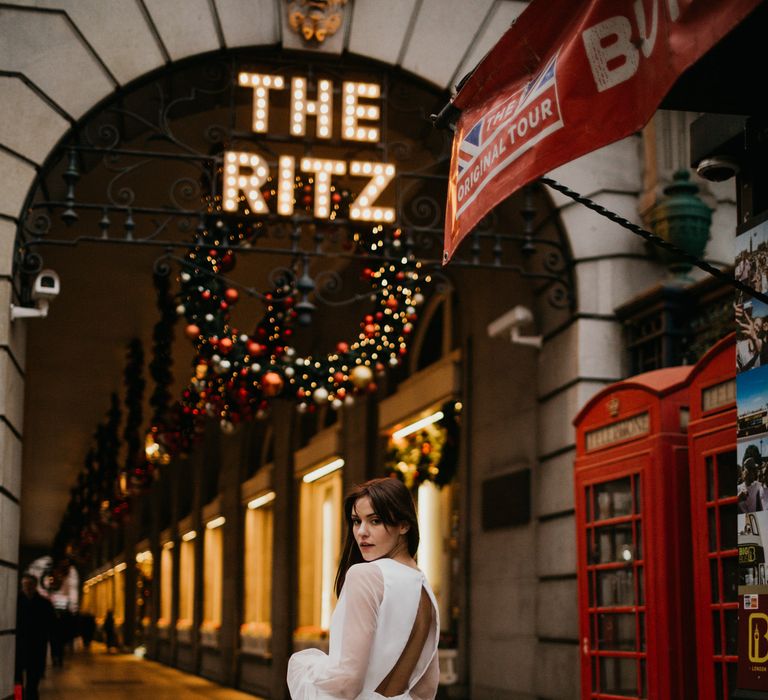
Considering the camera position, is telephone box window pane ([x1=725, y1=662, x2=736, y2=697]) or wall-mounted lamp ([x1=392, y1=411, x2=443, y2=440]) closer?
telephone box window pane ([x1=725, y1=662, x2=736, y2=697])

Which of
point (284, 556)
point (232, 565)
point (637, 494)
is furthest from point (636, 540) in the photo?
point (232, 565)

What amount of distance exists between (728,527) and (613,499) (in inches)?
61.6

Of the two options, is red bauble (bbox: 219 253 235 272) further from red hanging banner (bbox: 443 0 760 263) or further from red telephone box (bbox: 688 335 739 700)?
red hanging banner (bbox: 443 0 760 263)

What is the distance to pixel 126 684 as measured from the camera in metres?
24.1

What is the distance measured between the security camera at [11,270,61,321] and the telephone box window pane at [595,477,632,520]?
15.2 feet

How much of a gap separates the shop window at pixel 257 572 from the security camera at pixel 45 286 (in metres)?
11.6

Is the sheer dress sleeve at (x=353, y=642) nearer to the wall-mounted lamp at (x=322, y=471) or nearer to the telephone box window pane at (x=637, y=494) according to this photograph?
the telephone box window pane at (x=637, y=494)

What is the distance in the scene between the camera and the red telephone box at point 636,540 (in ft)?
26.5

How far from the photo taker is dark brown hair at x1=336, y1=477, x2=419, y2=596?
155 inches

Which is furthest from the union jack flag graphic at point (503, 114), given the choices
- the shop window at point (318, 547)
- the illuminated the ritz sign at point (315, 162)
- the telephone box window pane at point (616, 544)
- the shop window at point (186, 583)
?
the shop window at point (186, 583)

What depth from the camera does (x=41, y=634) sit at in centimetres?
1520

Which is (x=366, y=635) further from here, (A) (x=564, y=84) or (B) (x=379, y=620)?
(A) (x=564, y=84)

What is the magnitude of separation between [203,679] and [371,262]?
16.3 meters

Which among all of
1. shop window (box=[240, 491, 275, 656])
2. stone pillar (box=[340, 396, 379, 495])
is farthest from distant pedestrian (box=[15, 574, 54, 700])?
shop window (box=[240, 491, 275, 656])
